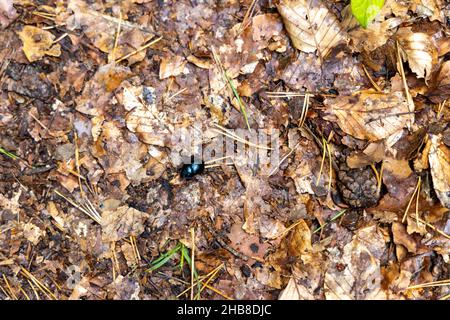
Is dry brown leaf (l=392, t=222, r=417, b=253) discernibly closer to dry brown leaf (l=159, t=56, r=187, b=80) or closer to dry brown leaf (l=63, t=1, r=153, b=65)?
dry brown leaf (l=159, t=56, r=187, b=80)

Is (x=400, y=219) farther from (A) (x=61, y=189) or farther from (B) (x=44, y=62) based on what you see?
(B) (x=44, y=62)

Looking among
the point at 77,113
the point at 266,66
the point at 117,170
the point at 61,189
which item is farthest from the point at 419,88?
the point at 61,189

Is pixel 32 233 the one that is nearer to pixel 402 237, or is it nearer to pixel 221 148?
pixel 221 148

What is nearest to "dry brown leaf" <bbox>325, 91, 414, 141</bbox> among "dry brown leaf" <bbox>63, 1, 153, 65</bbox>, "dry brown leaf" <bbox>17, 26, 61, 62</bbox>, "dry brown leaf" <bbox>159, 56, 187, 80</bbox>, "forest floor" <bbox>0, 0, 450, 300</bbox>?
"forest floor" <bbox>0, 0, 450, 300</bbox>

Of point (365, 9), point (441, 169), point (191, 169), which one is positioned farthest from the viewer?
point (191, 169)

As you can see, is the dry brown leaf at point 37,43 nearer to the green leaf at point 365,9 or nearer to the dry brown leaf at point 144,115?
the dry brown leaf at point 144,115

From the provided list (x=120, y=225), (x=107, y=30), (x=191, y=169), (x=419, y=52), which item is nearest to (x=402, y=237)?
(x=419, y=52)

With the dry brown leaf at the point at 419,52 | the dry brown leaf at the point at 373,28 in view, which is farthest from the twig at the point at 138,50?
the dry brown leaf at the point at 419,52
